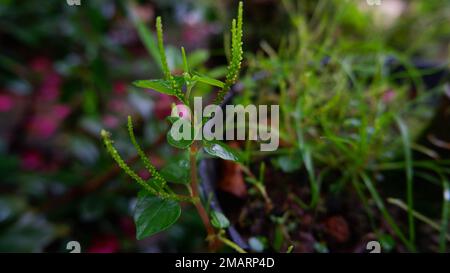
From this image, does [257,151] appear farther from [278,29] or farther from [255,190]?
[278,29]

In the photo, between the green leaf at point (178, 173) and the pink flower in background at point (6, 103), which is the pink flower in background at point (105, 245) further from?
the pink flower in background at point (6, 103)

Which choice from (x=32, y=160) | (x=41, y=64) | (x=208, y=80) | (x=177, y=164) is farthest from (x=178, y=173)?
(x=41, y=64)

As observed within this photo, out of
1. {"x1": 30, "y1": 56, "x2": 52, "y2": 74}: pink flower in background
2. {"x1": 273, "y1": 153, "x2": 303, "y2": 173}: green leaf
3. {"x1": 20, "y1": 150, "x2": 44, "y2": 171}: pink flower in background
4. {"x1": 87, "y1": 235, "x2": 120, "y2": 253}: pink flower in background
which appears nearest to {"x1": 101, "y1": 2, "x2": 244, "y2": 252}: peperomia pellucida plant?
{"x1": 273, "y1": 153, "x2": 303, "y2": 173}: green leaf

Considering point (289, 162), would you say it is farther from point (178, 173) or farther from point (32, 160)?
point (32, 160)

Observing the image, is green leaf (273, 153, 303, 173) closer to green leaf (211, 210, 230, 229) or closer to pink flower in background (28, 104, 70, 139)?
green leaf (211, 210, 230, 229)

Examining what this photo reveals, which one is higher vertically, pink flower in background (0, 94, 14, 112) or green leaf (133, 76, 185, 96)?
pink flower in background (0, 94, 14, 112)

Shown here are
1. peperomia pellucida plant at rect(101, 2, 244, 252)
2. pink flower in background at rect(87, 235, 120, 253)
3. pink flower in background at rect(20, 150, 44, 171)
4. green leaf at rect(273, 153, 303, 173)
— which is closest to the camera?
peperomia pellucida plant at rect(101, 2, 244, 252)
